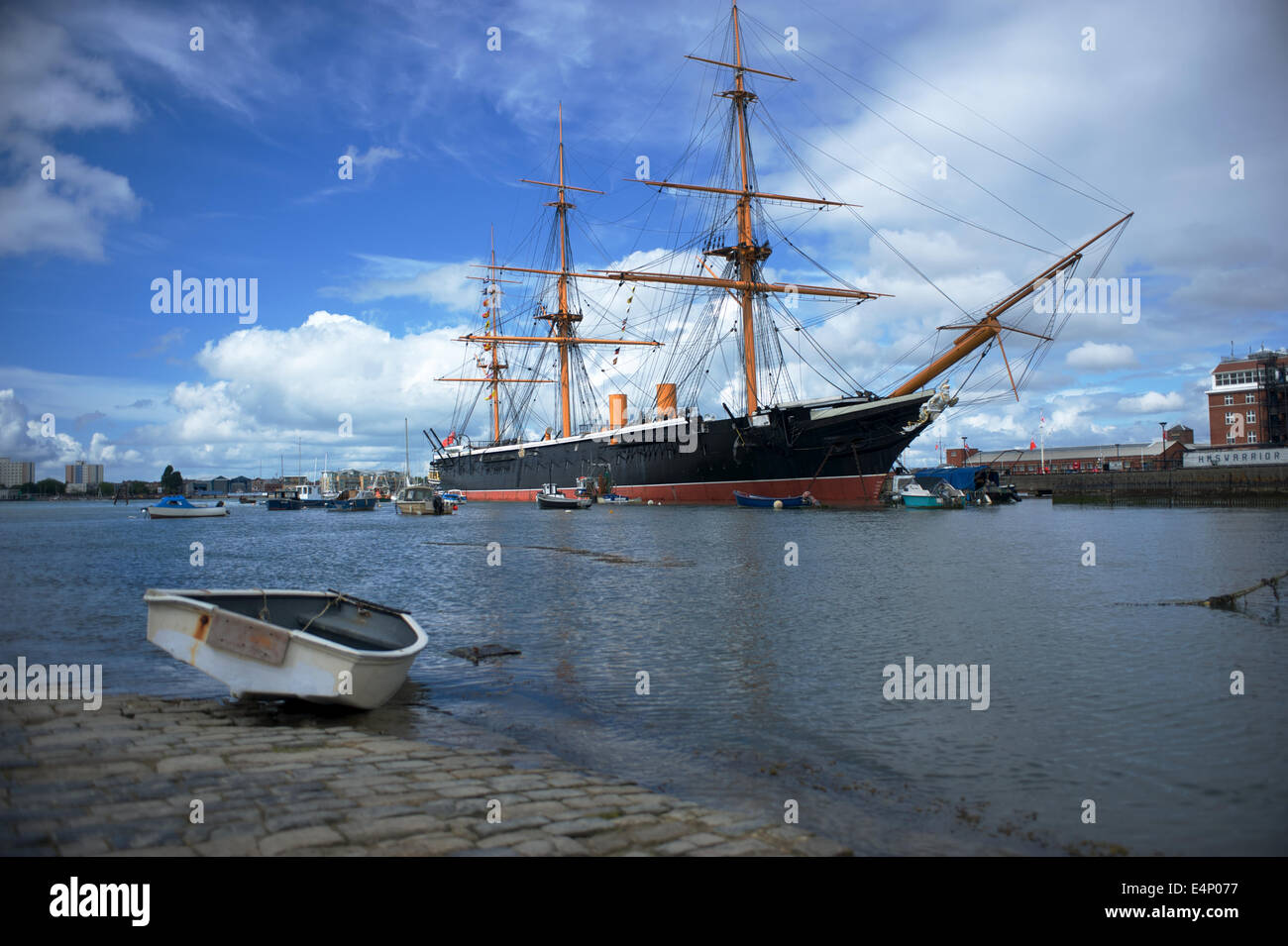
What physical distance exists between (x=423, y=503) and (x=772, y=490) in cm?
3355

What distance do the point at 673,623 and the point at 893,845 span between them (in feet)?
30.2

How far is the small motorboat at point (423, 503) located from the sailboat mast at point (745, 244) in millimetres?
30811

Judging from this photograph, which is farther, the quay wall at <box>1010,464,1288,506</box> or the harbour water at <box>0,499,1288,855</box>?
the quay wall at <box>1010,464,1288,506</box>

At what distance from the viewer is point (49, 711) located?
8.16m

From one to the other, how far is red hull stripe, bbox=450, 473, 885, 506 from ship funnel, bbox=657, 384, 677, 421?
760cm

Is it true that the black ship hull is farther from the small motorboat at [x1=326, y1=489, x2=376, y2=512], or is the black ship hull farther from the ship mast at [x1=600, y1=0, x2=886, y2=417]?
the small motorboat at [x1=326, y1=489, x2=376, y2=512]

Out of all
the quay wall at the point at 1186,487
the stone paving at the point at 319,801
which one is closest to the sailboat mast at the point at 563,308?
the quay wall at the point at 1186,487

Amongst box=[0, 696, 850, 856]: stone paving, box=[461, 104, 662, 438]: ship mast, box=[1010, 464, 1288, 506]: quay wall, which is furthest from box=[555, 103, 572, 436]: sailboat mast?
box=[0, 696, 850, 856]: stone paving

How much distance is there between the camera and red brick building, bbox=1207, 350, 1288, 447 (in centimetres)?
8650

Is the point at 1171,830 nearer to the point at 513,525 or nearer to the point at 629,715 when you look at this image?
the point at 629,715

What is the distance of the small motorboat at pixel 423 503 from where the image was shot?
70.9 m

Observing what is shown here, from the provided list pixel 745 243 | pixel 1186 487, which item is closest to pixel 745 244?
pixel 745 243

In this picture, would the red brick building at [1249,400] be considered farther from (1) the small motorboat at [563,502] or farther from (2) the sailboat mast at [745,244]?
(1) the small motorboat at [563,502]
